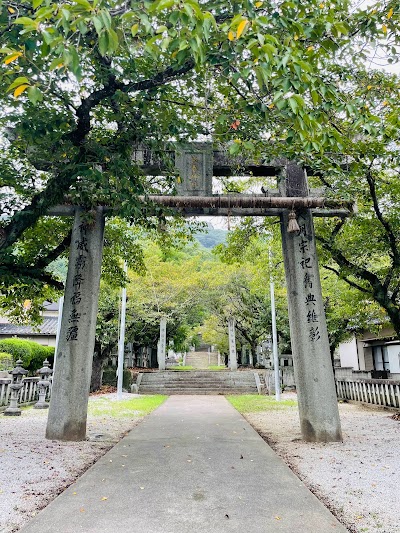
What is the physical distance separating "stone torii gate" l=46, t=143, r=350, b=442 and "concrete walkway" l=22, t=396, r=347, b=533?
44.7 inches

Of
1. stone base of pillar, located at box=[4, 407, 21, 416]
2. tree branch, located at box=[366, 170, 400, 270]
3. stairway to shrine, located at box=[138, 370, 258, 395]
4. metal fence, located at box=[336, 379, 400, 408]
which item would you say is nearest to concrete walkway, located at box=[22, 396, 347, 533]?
tree branch, located at box=[366, 170, 400, 270]

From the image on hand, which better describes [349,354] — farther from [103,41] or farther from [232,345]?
[103,41]

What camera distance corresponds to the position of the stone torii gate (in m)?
6.45

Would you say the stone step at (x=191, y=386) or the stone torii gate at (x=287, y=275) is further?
the stone step at (x=191, y=386)

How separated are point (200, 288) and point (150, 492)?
→ 18.2m

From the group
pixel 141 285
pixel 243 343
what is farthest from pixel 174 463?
pixel 243 343

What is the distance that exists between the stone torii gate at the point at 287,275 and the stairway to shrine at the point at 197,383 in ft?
40.4

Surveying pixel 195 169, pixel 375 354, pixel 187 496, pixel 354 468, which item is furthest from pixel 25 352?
pixel 375 354

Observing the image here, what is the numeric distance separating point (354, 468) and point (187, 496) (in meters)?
2.41

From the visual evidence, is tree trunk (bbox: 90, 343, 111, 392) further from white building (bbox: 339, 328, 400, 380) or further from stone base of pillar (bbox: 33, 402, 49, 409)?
white building (bbox: 339, 328, 400, 380)

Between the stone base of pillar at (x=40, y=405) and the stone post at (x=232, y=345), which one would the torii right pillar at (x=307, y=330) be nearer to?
the stone base of pillar at (x=40, y=405)

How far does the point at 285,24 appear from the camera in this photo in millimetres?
3010

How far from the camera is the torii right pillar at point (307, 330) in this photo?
6508 millimetres

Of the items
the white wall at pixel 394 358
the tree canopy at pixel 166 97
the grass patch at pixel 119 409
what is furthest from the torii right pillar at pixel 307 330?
the white wall at pixel 394 358
